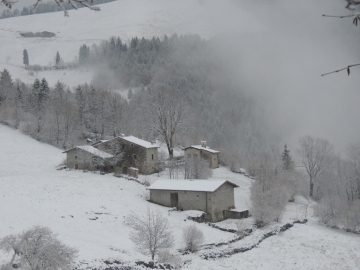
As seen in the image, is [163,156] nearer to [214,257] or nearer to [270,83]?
[214,257]

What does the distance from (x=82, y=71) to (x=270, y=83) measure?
72942mm

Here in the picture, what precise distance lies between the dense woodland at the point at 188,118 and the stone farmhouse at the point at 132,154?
4289 millimetres

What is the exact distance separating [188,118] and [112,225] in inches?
2181

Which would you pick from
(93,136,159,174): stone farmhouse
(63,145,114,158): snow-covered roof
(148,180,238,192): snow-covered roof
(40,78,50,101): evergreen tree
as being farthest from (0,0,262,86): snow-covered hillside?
(148,180,238,192): snow-covered roof

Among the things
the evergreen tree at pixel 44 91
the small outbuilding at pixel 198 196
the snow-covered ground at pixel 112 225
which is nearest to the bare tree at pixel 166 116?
the snow-covered ground at pixel 112 225

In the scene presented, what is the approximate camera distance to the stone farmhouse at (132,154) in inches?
1822

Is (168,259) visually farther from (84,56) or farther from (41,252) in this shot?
(84,56)

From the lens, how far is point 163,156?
50.3 m

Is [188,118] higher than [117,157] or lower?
higher

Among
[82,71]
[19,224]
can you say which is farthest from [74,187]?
[82,71]

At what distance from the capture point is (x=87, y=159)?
144 ft

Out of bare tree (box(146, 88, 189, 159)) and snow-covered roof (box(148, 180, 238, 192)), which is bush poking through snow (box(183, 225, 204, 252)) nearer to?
snow-covered roof (box(148, 180, 238, 192))

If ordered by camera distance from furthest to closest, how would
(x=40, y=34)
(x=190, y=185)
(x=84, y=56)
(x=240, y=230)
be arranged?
(x=40, y=34)
(x=84, y=56)
(x=190, y=185)
(x=240, y=230)

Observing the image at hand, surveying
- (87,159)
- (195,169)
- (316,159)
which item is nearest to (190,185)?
(195,169)
